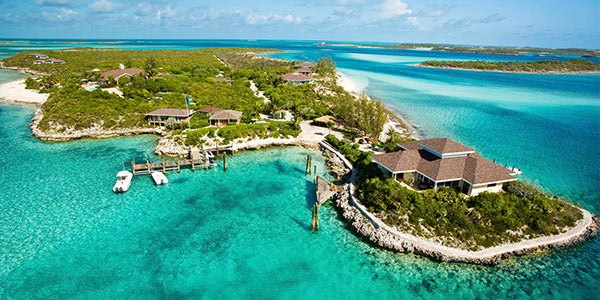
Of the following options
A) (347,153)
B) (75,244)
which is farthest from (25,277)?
(347,153)

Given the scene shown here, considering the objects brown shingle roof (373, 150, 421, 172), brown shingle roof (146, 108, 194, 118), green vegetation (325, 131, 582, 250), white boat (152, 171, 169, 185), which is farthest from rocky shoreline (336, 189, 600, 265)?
brown shingle roof (146, 108, 194, 118)

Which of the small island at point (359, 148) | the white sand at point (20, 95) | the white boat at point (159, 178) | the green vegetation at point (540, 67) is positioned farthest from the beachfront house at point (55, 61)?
the green vegetation at point (540, 67)

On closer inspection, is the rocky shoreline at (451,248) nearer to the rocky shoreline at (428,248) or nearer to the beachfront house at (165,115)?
the rocky shoreline at (428,248)

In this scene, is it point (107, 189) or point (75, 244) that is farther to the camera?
point (107, 189)

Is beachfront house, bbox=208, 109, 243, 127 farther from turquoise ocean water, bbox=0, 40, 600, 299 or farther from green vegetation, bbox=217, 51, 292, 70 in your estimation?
green vegetation, bbox=217, 51, 292, 70

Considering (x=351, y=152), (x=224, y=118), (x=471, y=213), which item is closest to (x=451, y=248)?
(x=471, y=213)

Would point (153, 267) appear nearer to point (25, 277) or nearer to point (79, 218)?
point (25, 277)

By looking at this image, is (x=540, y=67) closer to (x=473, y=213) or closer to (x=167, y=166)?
(x=473, y=213)
